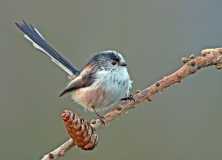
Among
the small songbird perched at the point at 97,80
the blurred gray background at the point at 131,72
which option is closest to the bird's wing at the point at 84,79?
the small songbird perched at the point at 97,80

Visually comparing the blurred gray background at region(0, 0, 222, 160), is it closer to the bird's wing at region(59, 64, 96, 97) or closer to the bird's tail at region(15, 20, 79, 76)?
the bird's tail at region(15, 20, 79, 76)

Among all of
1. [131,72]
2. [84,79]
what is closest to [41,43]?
[84,79]

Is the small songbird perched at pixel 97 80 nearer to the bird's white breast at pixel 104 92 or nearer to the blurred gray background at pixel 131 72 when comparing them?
the bird's white breast at pixel 104 92

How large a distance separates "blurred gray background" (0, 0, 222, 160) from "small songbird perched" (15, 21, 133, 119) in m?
1.76

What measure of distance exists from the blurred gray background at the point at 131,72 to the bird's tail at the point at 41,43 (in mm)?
1691

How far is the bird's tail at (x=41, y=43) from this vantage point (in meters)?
1.25

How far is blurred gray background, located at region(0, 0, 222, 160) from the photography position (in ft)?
11.5

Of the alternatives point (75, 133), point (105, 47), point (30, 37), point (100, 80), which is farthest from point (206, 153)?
point (75, 133)

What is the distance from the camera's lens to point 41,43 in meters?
1.36

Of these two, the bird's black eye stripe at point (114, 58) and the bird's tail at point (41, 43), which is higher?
the bird's tail at point (41, 43)

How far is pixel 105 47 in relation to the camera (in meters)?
3.74

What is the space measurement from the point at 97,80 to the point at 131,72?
2.03 m

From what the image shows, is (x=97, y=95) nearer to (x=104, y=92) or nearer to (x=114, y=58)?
(x=104, y=92)

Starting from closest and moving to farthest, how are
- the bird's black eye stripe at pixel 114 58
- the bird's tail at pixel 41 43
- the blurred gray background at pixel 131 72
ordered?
the bird's tail at pixel 41 43 < the bird's black eye stripe at pixel 114 58 < the blurred gray background at pixel 131 72
